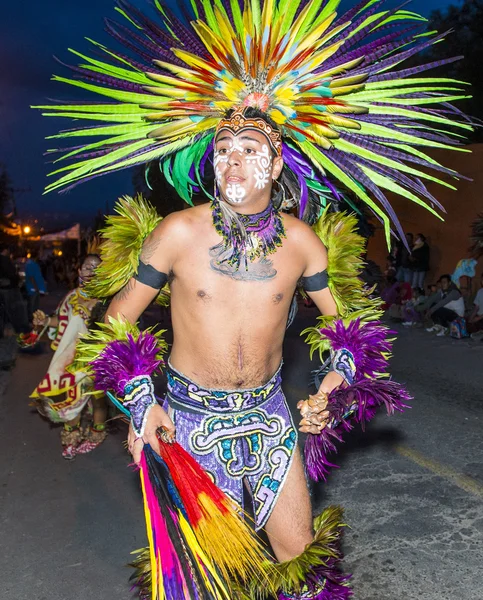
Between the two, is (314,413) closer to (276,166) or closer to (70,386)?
(276,166)

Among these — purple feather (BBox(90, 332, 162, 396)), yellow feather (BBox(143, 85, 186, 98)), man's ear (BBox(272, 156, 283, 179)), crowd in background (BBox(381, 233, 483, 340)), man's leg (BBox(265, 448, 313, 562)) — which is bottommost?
crowd in background (BBox(381, 233, 483, 340))

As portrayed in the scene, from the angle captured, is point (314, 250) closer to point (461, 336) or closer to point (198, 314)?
point (198, 314)

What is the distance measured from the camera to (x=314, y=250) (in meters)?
3.17

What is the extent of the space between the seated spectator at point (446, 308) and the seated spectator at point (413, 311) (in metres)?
0.64

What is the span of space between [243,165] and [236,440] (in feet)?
3.98

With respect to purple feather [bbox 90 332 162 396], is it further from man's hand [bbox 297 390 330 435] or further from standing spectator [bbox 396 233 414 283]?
standing spectator [bbox 396 233 414 283]

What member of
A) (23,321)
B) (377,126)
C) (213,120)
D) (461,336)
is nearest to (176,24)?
(213,120)

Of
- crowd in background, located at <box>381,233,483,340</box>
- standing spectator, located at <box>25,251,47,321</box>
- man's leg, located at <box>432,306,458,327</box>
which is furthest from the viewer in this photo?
standing spectator, located at <box>25,251,47,321</box>

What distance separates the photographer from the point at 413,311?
44.2 ft

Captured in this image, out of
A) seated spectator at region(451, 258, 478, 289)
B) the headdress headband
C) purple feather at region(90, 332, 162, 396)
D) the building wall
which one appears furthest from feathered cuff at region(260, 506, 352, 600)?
the building wall

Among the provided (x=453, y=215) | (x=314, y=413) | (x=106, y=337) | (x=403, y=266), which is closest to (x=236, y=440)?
(x=314, y=413)

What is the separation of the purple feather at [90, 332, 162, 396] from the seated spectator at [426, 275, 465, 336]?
32.9 ft

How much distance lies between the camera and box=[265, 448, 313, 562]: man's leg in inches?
115

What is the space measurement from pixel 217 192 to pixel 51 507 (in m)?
2.93
